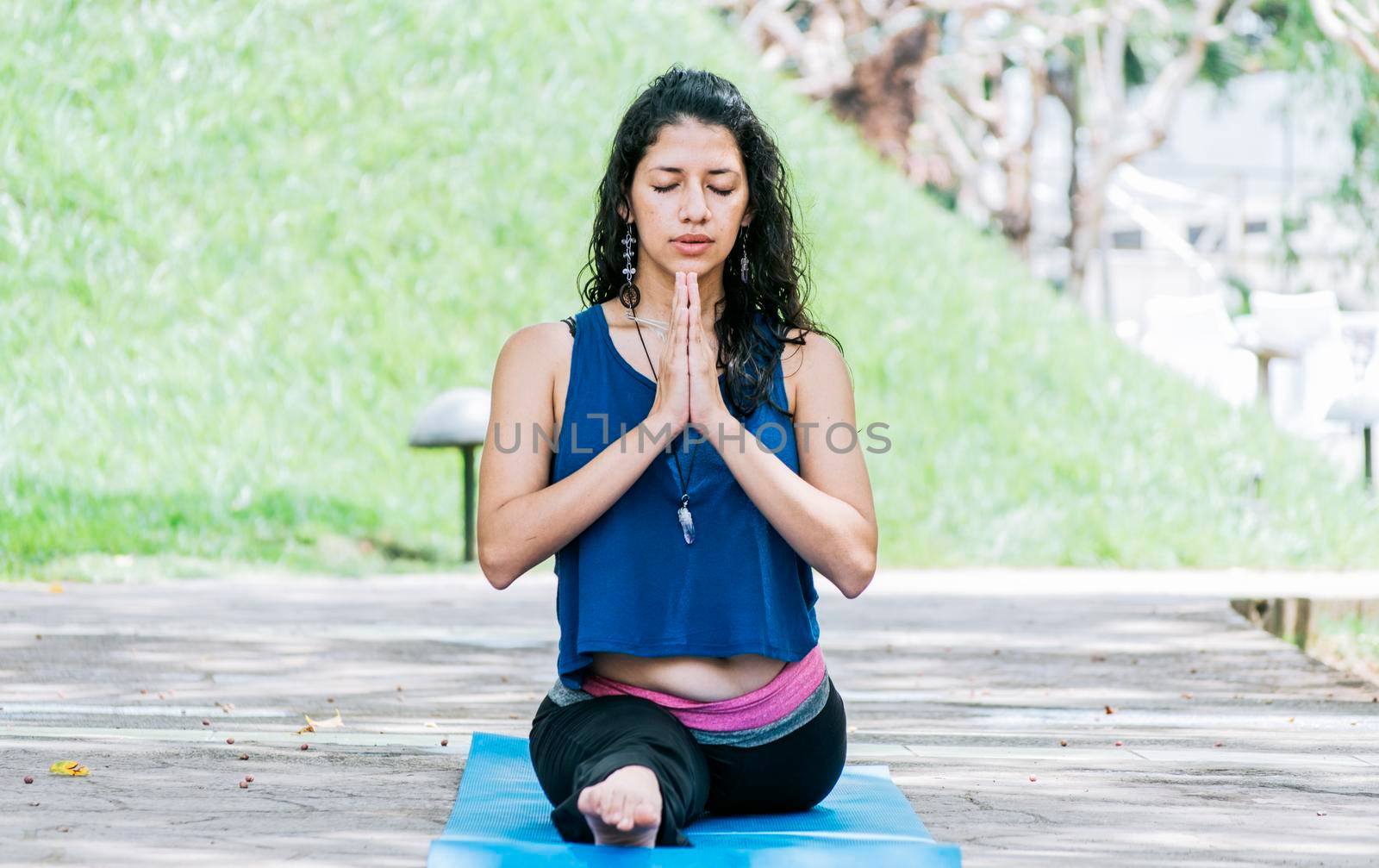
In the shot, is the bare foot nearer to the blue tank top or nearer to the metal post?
the blue tank top

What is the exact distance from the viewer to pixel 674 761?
281 cm

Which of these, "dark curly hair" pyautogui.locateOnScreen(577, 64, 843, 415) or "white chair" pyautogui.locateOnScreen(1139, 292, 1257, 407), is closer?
"dark curly hair" pyautogui.locateOnScreen(577, 64, 843, 415)

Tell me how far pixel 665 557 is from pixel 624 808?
0.48m

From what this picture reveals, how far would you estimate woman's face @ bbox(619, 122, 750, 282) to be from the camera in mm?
3053

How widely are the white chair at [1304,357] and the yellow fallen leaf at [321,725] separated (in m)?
8.69

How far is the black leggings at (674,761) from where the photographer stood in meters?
2.74

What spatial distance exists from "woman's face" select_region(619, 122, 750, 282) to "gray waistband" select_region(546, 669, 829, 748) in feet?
2.54

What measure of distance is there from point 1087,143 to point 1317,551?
47.9 ft

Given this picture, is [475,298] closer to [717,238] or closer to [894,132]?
[717,238]

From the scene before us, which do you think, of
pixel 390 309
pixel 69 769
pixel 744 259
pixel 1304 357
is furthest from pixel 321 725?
pixel 1304 357

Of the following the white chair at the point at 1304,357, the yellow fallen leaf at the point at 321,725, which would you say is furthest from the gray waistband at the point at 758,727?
the white chair at the point at 1304,357

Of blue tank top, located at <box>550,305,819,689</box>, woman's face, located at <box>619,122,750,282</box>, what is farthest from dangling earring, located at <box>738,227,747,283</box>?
blue tank top, located at <box>550,305,819,689</box>

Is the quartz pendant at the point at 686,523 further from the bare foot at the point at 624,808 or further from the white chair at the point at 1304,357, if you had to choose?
the white chair at the point at 1304,357

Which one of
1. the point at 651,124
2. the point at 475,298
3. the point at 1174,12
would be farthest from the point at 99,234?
the point at 1174,12
